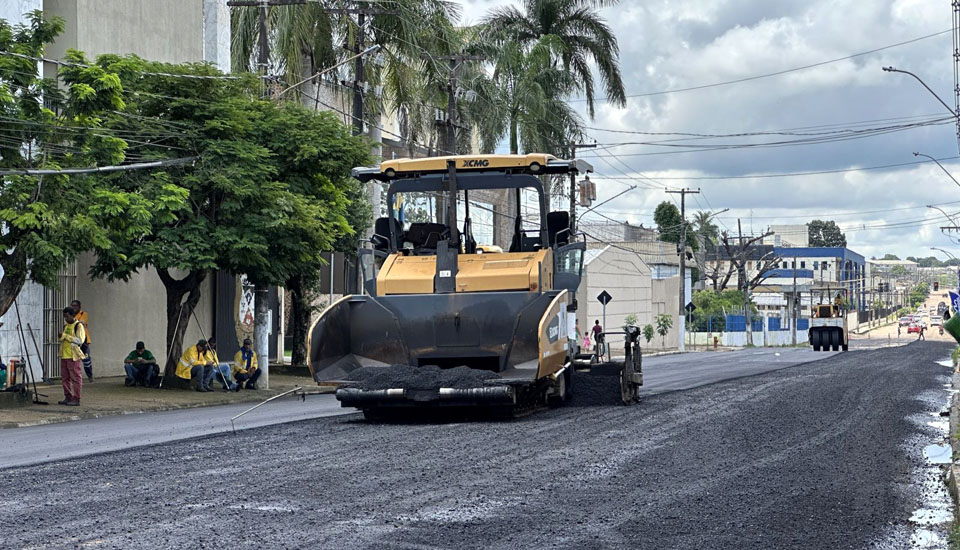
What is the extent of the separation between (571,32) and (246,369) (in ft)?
82.9

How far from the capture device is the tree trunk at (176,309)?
1078 inches

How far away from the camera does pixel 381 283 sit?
55.4 feet

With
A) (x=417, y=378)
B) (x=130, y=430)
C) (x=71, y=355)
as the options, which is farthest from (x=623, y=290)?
(x=417, y=378)

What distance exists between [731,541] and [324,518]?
2.99m

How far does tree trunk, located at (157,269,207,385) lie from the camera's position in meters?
27.4

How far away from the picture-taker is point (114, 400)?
23.6 meters

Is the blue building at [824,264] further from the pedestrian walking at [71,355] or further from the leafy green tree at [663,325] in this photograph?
the pedestrian walking at [71,355]

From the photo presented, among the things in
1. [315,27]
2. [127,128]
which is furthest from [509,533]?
[315,27]

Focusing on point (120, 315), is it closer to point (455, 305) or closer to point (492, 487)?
point (455, 305)

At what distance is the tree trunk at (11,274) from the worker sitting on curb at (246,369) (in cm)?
768

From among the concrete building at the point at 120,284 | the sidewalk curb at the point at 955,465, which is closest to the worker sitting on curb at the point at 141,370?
the concrete building at the point at 120,284

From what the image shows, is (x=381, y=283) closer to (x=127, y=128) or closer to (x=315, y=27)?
(x=127, y=128)

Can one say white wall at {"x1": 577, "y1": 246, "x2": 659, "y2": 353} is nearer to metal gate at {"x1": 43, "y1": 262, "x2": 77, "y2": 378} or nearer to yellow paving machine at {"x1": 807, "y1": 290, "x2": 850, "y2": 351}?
Answer: yellow paving machine at {"x1": 807, "y1": 290, "x2": 850, "y2": 351}

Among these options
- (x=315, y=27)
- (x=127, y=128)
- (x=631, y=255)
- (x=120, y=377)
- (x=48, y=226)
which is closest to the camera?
(x=48, y=226)
